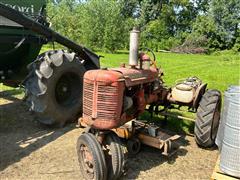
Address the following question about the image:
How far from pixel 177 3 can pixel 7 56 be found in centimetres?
4483

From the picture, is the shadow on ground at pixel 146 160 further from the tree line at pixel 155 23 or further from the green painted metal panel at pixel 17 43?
the tree line at pixel 155 23

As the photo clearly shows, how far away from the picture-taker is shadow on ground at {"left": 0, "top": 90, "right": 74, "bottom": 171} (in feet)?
Answer: 17.9

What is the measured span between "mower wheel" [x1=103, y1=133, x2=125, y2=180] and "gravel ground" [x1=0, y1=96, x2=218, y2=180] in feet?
1.19

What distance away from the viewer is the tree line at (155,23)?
2862 centimetres

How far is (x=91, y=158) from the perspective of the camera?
448 cm

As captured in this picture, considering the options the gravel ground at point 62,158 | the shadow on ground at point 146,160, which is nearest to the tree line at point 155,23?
the gravel ground at point 62,158

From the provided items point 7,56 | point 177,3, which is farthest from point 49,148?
point 177,3

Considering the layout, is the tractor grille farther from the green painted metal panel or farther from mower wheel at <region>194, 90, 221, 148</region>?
the green painted metal panel

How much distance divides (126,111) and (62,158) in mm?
1199

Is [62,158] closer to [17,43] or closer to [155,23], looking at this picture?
[17,43]

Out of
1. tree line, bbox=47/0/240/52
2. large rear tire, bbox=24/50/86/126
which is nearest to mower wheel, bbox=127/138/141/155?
large rear tire, bbox=24/50/86/126

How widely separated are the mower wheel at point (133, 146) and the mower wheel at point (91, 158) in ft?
2.84

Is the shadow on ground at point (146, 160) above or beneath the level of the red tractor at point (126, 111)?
beneath

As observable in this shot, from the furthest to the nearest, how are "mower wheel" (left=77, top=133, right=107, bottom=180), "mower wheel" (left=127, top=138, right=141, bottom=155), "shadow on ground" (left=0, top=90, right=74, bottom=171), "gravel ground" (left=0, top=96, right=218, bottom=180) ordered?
"shadow on ground" (left=0, top=90, right=74, bottom=171), "mower wheel" (left=127, top=138, right=141, bottom=155), "gravel ground" (left=0, top=96, right=218, bottom=180), "mower wheel" (left=77, top=133, right=107, bottom=180)
